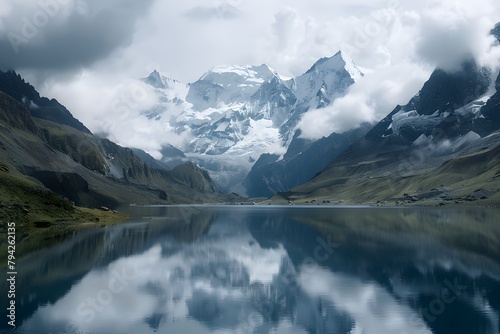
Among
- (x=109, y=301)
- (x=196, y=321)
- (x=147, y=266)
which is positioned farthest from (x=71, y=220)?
(x=196, y=321)

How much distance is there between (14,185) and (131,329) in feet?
347

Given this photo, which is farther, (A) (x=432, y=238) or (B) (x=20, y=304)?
(A) (x=432, y=238)

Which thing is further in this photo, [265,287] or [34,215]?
[34,215]

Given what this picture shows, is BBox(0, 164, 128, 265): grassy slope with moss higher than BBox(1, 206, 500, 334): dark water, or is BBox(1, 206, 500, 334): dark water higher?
BBox(0, 164, 128, 265): grassy slope with moss

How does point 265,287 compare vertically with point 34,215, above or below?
below

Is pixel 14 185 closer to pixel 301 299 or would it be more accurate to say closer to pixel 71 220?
pixel 71 220

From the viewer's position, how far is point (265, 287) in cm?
7269

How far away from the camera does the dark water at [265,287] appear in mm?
52000

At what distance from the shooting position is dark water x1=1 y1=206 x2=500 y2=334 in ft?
171

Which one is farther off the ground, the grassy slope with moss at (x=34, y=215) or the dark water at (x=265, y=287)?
the grassy slope with moss at (x=34, y=215)

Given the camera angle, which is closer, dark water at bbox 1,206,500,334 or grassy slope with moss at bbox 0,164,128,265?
dark water at bbox 1,206,500,334

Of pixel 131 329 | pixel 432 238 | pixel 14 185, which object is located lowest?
pixel 131 329

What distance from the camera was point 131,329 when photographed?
164 ft

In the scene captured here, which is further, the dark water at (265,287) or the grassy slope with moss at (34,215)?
the grassy slope with moss at (34,215)
